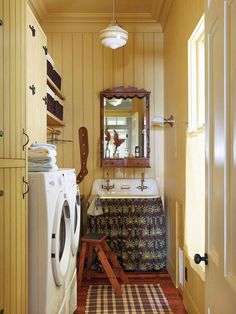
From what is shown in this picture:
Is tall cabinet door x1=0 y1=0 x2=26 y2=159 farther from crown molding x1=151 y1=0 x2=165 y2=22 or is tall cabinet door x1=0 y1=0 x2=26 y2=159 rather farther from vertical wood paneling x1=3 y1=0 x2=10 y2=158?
crown molding x1=151 y1=0 x2=165 y2=22

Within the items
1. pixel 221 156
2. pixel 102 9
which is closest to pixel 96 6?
pixel 102 9

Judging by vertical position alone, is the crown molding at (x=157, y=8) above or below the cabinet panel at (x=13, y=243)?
above

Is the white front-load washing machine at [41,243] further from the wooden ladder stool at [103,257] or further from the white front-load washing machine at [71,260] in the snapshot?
the wooden ladder stool at [103,257]

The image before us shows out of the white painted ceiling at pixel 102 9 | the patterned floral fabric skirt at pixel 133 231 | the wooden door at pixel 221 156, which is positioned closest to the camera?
the wooden door at pixel 221 156

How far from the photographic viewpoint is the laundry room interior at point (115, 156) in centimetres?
138

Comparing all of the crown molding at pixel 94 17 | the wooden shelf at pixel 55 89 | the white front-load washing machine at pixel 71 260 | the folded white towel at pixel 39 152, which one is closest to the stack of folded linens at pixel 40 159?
the folded white towel at pixel 39 152

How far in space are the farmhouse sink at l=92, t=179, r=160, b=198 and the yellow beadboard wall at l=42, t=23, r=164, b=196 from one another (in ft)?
0.34

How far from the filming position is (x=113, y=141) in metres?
4.08

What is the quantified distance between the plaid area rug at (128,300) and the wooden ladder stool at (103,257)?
0.11 m

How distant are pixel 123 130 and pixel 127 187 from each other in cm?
70

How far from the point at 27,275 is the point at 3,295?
0.33 m

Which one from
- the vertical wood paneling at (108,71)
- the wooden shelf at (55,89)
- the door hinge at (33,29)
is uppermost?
the vertical wood paneling at (108,71)

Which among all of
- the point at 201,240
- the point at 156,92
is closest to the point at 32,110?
the point at 201,240

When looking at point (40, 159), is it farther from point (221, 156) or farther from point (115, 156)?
point (115, 156)
